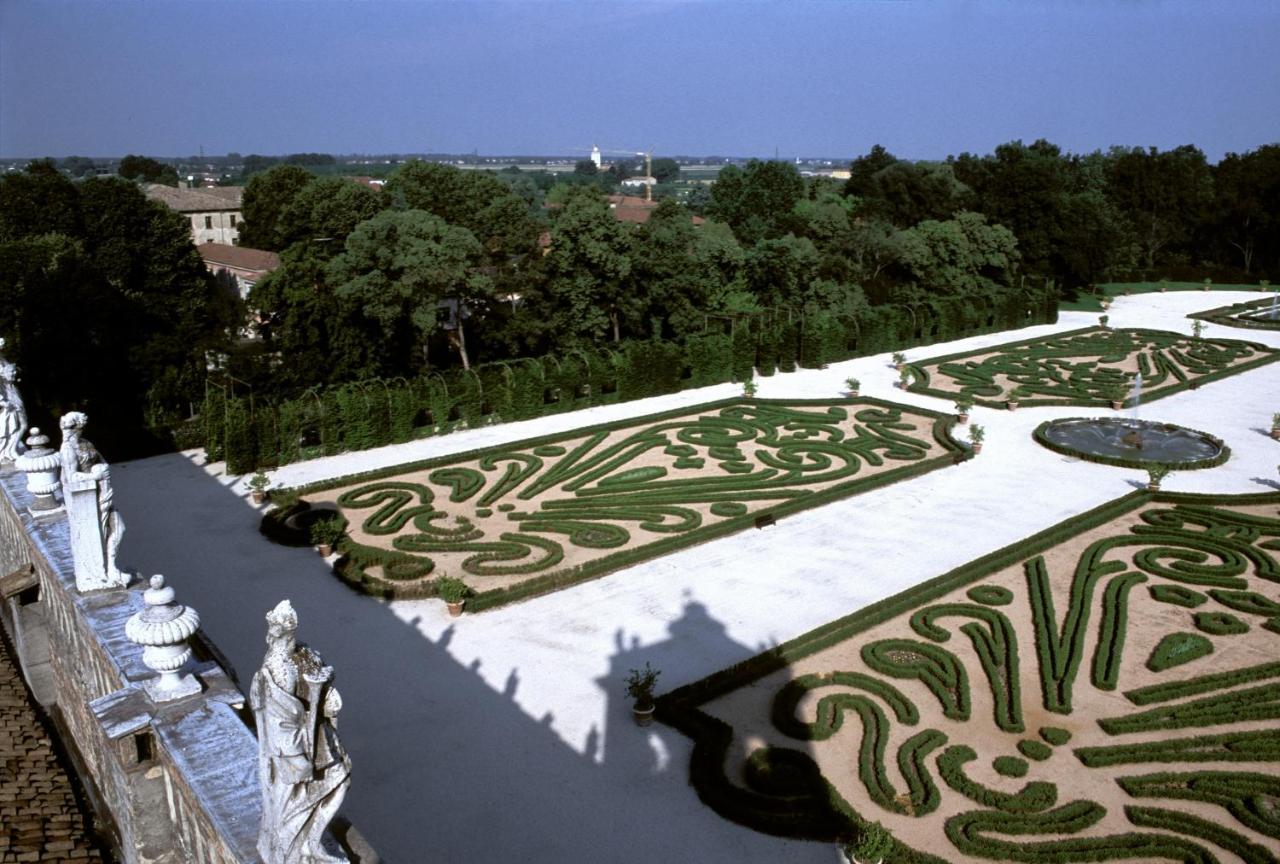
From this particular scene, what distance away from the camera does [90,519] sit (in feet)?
38.5

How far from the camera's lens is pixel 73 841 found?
1080 cm

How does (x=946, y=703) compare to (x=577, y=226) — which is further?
(x=577, y=226)

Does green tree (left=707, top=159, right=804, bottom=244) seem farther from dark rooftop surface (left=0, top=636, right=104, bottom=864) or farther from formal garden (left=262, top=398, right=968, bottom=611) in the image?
dark rooftop surface (left=0, top=636, right=104, bottom=864)

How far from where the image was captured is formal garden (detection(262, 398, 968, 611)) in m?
21.7

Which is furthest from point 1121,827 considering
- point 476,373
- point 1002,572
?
point 476,373

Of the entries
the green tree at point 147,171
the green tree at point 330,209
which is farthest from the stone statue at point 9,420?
the green tree at point 147,171

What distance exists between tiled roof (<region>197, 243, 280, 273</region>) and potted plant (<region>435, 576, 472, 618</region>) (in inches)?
Result: 1715

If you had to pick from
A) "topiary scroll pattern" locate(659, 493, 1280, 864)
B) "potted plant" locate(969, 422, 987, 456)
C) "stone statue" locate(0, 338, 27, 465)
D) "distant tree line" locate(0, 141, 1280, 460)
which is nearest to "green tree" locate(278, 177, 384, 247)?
"distant tree line" locate(0, 141, 1280, 460)

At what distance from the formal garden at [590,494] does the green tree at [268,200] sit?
4512cm

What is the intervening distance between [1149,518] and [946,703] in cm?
1145

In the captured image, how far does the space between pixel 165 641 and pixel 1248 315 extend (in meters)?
59.2

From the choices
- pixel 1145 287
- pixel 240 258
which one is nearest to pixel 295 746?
pixel 240 258

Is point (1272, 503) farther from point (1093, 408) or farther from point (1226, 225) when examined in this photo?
point (1226, 225)

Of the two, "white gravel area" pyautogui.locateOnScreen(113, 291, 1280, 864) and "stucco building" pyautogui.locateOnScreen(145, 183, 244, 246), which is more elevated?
"stucco building" pyautogui.locateOnScreen(145, 183, 244, 246)
